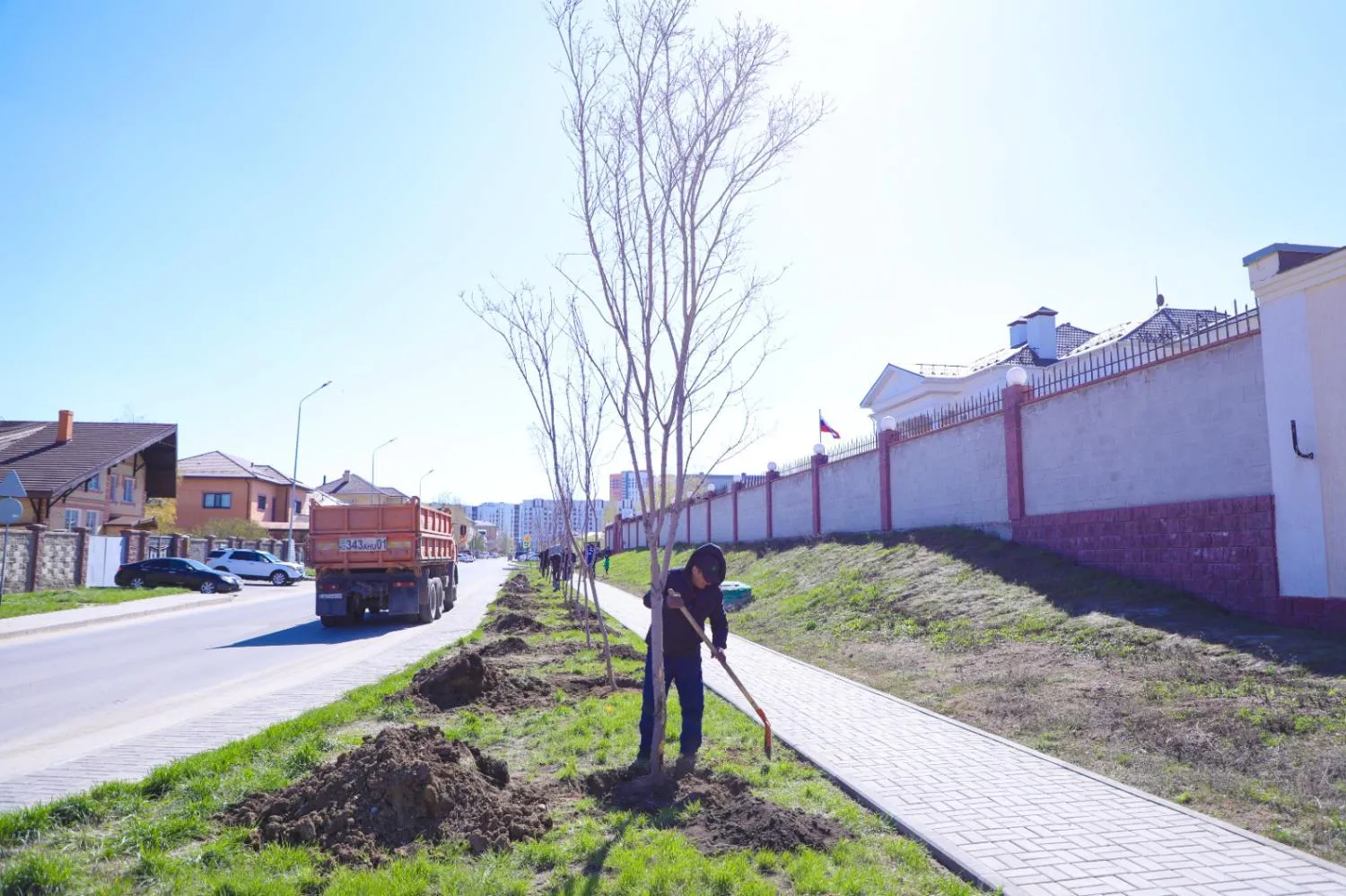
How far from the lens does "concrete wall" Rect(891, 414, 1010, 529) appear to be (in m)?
15.8

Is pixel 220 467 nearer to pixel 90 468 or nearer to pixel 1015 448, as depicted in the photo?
pixel 90 468

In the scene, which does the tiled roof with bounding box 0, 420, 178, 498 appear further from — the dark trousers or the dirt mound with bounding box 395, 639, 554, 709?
the dark trousers

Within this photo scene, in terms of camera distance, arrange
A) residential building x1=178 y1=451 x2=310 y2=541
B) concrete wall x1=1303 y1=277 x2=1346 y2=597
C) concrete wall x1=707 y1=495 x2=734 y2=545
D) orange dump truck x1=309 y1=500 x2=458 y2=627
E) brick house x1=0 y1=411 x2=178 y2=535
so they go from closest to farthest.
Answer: concrete wall x1=1303 y1=277 x2=1346 y2=597 → orange dump truck x1=309 y1=500 x2=458 y2=627 → brick house x1=0 y1=411 x2=178 y2=535 → concrete wall x1=707 y1=495 x2=734 y2=545 → residential building x1=178 y1=451 x2=310 y2=541

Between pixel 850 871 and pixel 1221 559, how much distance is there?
8.08 m

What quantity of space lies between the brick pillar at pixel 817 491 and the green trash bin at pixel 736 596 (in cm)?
574

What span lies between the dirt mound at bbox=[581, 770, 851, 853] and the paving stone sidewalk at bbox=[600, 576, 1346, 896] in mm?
610

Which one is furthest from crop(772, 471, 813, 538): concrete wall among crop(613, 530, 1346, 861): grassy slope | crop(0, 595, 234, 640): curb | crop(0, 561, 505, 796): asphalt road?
crop(0, 595, 234, 640): curb

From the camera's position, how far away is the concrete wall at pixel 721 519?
3456 centimetres

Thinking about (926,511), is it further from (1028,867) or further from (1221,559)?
(1028,867)

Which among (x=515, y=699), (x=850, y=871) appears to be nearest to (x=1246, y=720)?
(x=850, y=871)

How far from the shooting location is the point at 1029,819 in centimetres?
491

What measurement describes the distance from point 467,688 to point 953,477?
1152 centimetres

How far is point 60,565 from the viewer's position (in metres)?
28.2

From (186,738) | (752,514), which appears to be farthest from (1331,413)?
(752,514)
